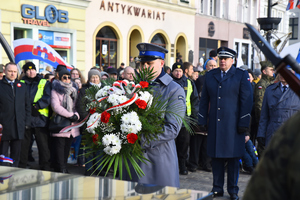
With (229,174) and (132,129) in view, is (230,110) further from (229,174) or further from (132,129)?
(132,129)

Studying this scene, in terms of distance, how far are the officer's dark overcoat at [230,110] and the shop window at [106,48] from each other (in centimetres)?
1506

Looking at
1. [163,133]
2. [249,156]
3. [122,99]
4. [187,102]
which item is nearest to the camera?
[122,99]

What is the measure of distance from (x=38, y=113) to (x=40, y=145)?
1.92ft

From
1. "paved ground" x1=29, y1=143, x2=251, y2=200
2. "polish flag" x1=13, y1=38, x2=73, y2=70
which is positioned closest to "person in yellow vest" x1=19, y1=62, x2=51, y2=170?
"paved ground" x1=29, y1=143, x2=251, y2=200

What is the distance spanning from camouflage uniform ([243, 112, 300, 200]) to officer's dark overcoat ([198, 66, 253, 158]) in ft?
16.9

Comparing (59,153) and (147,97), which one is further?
(59,153)

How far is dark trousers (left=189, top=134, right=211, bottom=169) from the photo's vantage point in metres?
8.32

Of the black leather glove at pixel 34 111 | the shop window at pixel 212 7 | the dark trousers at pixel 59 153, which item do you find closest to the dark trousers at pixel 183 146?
the dark trousers at pixel 59 153

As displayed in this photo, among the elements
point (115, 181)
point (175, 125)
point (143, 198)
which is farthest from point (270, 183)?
point (175, 125)

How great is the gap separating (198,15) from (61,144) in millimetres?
22200

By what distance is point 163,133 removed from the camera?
3.34 m

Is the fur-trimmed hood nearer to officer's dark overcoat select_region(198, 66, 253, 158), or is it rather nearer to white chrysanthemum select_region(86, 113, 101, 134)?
officer's dark overcoat select_region(198, 66, 253, 158)

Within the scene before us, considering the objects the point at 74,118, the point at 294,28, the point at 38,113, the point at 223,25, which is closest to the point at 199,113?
the point at 74,118

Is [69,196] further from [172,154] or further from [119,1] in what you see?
[119,1]
